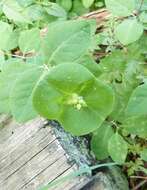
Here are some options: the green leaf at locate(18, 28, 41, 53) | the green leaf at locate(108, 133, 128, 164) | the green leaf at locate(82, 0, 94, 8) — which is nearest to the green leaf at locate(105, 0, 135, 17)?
the green leaf at locate(18, 28, 41, 53)

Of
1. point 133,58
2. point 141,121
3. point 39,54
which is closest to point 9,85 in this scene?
point 39,54

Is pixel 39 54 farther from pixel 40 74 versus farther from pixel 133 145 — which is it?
pixel 133 145

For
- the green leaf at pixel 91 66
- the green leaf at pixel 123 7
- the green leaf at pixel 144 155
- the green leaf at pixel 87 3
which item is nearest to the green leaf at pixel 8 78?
the green leaf at pixel 91 66

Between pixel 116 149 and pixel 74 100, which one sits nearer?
pixel 74 100

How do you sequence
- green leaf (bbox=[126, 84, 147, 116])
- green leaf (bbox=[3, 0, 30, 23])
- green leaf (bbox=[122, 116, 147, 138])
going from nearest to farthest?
green leaf (bbox=[126, 84, 147, 116]) < green leaf (bbox=[122, 116, 147, 138]) < green leaf (bbox=[3, 0, 30, 23])

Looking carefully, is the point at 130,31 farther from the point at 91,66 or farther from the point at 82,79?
the point at 82,79

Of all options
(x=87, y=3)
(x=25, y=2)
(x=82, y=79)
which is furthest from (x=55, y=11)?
(x=82, y=79)

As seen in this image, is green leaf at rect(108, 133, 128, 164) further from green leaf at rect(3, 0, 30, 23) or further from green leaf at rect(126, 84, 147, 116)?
green leaf at rect(3, 0, 30, 23)
